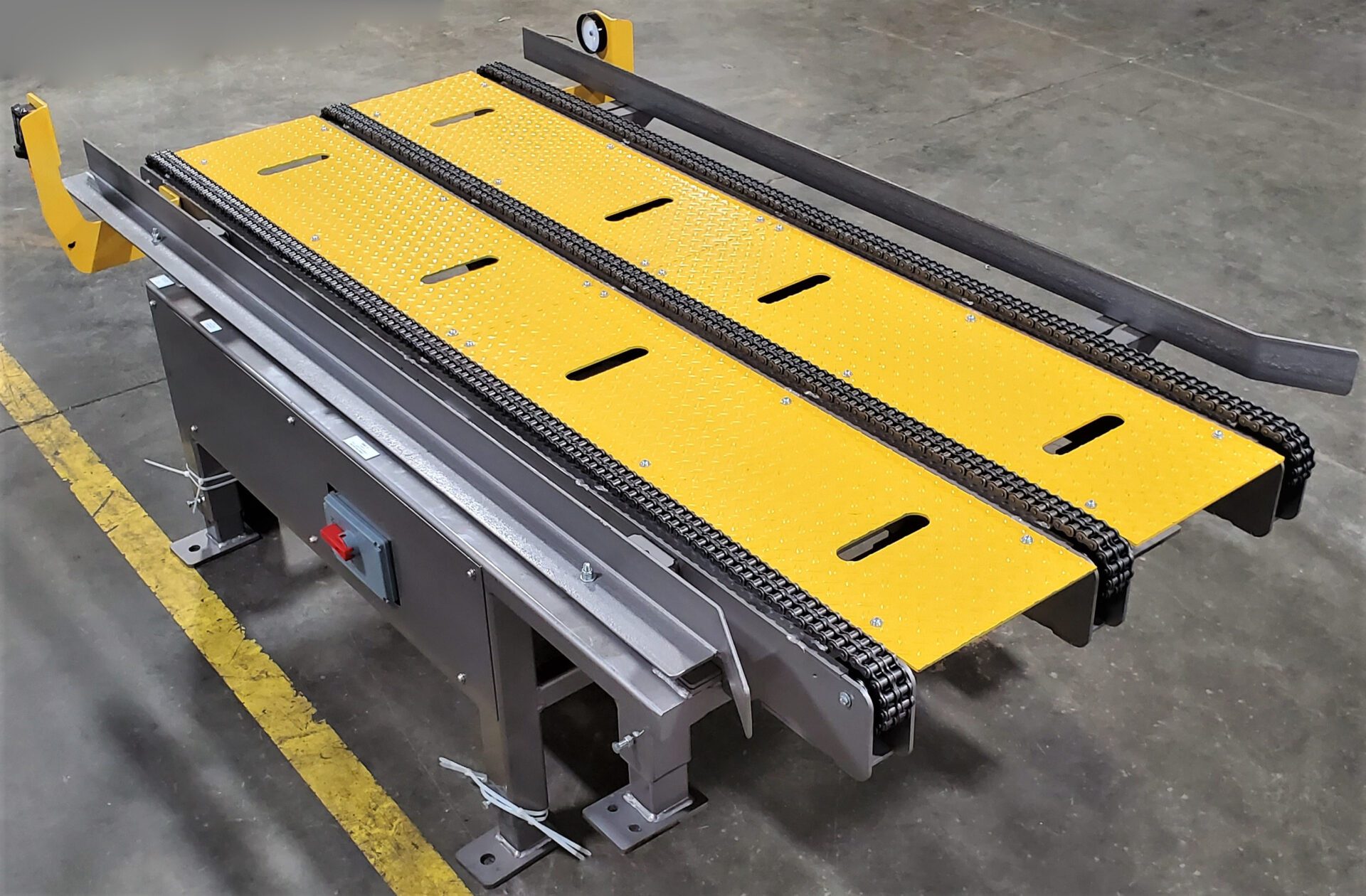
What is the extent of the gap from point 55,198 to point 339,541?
4.58ft

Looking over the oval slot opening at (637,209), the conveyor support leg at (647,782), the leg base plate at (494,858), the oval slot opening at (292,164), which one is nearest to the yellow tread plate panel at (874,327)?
the oval slot opening at (637,209)

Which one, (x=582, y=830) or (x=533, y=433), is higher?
(x=533, y=433)

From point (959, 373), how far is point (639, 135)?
137 centimetres

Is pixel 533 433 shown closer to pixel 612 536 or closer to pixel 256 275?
pixel 612 536

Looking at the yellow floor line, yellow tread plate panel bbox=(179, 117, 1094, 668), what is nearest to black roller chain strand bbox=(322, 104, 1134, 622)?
yellow tread plate panel bbox=(179, 117, 1094, 668)

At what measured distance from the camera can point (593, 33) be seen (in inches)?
162

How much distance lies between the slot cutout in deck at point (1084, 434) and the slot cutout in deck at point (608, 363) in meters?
0.85

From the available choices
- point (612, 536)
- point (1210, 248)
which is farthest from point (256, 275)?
point (1210, 248)

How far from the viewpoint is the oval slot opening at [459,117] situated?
3.75 m

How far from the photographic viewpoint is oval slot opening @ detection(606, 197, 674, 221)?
3288 mm

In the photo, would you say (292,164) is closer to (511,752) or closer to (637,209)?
(637,209)

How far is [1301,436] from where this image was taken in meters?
2.48

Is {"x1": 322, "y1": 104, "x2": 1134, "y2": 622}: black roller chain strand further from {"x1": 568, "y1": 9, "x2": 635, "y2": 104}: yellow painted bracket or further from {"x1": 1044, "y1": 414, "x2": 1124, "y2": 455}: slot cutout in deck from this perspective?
{"x1": 568, "y1": 9, "x2": 635, "y2": 104}: yellow painted bracket

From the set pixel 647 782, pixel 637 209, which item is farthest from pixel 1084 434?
pixel 637 209
